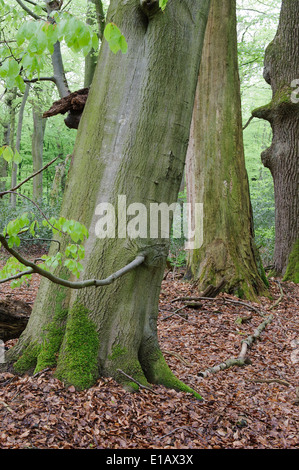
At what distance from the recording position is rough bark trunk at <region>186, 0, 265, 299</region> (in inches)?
275

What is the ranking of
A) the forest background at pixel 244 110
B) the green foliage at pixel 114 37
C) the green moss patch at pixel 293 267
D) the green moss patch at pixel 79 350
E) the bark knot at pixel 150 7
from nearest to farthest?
the green foliage at pixel 114 37 < the green moss patch at pixel 79 350 < the bark knot at pixel 150 7 < the green moss patch at pixel 293 267 < the forest background at pixel 244 110

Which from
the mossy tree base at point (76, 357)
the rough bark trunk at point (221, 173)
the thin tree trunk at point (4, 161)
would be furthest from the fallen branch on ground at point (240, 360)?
the thin tree trunk at point (4, 161)

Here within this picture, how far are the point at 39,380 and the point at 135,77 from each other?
8.51 feet

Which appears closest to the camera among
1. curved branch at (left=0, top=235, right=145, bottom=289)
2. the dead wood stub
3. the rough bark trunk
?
curved branch at (left=0, top=235, right=145, bottom=289)

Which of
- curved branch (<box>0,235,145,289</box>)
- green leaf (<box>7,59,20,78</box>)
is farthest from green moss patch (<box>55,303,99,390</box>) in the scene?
green leaf (<box>7,59,20,78</box>)

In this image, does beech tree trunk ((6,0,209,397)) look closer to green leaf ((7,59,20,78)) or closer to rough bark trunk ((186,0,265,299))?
green leaf ((7,59,20,78))

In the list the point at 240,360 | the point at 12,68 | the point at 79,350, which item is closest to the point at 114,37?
the point at 12,68

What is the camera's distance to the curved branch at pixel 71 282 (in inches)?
76.9

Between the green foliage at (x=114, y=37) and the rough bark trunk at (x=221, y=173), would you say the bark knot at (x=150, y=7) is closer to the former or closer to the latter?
the green foliage at (x=114, y=37)

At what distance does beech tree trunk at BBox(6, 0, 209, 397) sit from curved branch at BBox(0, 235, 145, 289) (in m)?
0.14

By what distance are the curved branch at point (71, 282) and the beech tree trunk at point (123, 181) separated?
14 centimetres

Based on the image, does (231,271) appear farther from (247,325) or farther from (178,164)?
(178,164)
